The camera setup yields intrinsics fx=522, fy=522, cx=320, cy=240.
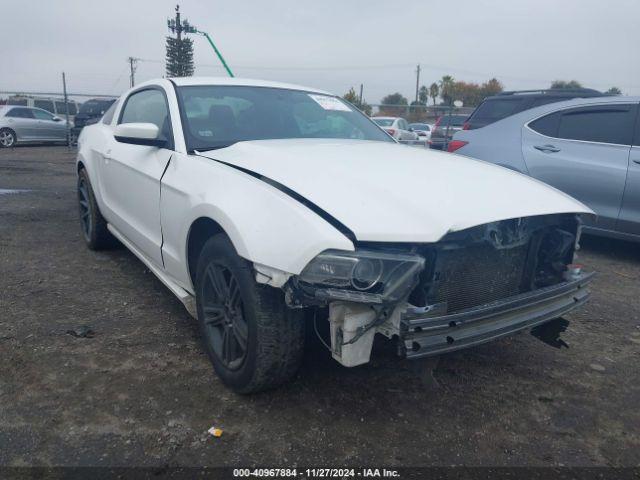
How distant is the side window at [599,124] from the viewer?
197 inches

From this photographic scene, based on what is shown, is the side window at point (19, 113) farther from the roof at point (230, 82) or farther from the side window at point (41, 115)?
the roof at point (230, 82)

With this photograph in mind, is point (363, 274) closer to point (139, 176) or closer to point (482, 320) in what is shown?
point (482, 320)

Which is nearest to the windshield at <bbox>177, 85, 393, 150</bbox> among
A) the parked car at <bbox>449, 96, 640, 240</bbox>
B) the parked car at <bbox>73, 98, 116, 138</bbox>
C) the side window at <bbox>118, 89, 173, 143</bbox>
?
the side window at <bbox>118, 89, 173, 143</bbox>

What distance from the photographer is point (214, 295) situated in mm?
2635

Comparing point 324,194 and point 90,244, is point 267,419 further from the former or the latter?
point 90,244

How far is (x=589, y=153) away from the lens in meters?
5.12

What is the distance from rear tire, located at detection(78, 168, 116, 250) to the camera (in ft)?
15.4

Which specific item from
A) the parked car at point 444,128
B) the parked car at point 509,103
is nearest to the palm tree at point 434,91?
the parked car at point 444,128

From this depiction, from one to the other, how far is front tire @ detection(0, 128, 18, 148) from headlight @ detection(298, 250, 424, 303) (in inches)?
694

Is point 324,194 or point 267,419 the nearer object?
point 324,194

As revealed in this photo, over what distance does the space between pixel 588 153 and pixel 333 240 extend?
416 centimetres

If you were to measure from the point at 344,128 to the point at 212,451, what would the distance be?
7.94 ft

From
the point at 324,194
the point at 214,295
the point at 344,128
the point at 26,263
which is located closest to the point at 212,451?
the point at 214,295

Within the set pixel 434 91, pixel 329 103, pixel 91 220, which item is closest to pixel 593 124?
pixel 329 103
